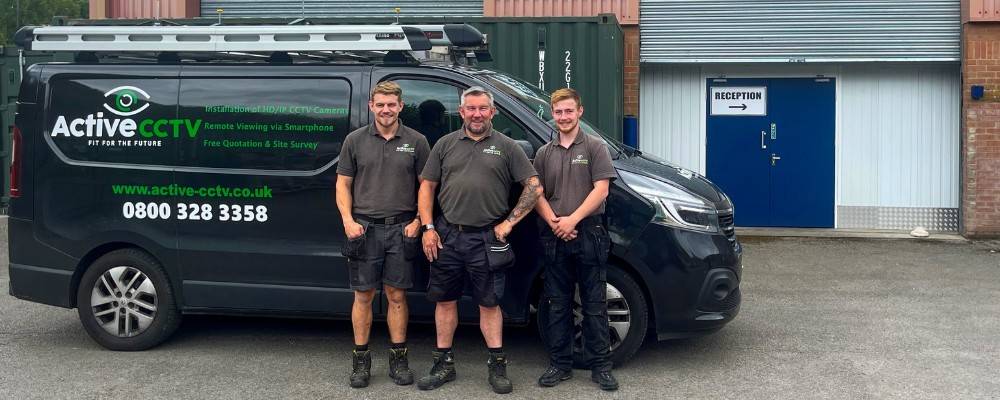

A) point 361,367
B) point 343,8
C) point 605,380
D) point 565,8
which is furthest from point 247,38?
point 343,8

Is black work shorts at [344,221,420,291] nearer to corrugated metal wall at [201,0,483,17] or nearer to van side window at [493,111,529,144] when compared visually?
van side window at [493,111,529,144]

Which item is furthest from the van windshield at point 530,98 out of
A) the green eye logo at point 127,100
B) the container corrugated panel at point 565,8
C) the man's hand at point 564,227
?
the container corrugated panel at point 565,8

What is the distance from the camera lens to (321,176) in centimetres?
574

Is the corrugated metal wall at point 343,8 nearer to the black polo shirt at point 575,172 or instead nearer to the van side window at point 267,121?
the van side window at point 267,121

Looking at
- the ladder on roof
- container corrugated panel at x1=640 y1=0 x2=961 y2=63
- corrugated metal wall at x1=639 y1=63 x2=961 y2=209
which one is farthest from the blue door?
the ladder on roof

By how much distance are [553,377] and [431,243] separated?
103cm

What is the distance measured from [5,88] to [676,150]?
31.7 ft

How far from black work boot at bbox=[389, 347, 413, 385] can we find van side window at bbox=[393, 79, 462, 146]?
1250mm

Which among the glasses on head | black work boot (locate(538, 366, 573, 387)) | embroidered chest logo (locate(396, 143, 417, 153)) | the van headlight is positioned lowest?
black work boot (locate(538, 366, 573, 387))

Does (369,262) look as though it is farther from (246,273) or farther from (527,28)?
(527,28)

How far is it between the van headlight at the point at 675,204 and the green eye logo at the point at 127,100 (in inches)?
118

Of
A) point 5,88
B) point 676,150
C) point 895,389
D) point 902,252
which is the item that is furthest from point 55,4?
point 895,389

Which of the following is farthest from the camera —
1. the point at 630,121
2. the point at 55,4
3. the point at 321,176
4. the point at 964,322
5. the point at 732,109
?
the point at 55,4

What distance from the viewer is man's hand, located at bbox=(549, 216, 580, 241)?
5.11 m
